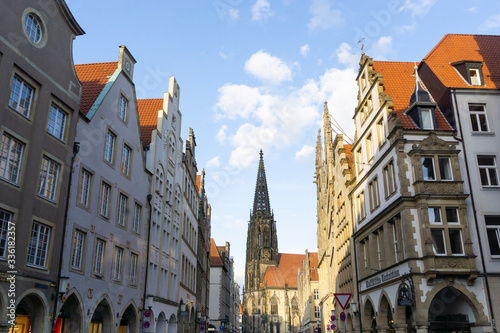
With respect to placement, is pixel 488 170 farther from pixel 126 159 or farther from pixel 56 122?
pixel 56 122

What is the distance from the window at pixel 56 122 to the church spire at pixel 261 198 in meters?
117

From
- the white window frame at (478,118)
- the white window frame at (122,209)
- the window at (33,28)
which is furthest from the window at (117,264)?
the white window frame at (478,118)

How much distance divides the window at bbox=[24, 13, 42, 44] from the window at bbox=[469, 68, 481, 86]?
72.0 feet

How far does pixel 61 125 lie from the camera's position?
59.8 ft

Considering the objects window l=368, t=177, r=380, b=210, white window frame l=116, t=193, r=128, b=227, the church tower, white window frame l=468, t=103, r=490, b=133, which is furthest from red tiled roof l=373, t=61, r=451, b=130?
the church tower

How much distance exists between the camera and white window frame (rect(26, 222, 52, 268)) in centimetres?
1562

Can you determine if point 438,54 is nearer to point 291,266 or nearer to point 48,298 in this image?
point 48,298

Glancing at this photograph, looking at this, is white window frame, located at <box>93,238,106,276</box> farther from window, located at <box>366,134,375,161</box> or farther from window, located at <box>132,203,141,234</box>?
window, located at <box>366,134,375,161</box>

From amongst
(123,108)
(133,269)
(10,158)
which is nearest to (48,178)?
(10,158)

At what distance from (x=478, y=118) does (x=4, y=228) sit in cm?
2271

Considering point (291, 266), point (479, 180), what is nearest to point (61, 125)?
point (479, 180)

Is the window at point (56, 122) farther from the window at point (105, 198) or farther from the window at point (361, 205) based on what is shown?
the window at point (361, 205)

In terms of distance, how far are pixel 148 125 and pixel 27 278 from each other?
17.3 meters

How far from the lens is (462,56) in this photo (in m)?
27.8
